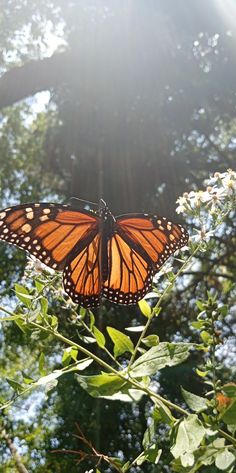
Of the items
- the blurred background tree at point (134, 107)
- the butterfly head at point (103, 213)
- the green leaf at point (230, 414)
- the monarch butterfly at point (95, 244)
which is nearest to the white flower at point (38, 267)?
the monarch butterfly at point (95, 244)

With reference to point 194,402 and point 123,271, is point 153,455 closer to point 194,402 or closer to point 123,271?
point 194,402

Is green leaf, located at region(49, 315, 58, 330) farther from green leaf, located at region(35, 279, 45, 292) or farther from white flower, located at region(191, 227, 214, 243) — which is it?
white flower, located at region(191, 227, 214, 243)

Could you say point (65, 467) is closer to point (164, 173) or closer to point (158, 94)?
point (164, 173)

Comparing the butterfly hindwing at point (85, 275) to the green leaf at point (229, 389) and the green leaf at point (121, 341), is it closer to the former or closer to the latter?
the green leaf at point (121, 341)

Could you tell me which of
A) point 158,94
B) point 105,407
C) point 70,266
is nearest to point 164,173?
point 158,94

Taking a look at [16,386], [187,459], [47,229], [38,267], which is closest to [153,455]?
[187,459]
